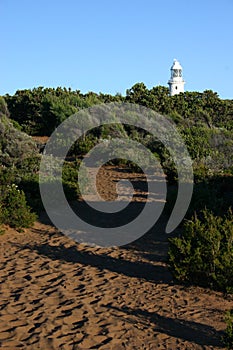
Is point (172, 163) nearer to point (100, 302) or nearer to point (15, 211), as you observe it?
point (15, 211)

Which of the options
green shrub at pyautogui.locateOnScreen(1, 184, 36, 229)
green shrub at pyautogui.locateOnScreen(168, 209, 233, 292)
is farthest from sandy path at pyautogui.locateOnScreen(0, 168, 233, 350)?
green shrub at pyautogui.locateOnScreen(1, 184, 36, 229)

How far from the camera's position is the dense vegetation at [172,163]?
6.94 meters

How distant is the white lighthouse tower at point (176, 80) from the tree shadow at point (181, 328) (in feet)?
176

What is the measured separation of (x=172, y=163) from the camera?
54.3 feet

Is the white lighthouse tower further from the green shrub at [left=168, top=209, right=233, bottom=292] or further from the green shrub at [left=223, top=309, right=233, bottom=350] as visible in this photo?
the green shrub at [left=223, top=309, right=233, bottom=350]

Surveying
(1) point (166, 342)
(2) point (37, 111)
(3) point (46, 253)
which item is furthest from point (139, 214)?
(2) point (37, 111)

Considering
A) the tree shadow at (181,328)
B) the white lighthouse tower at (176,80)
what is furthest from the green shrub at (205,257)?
the white lighthouse tower at (176,80)

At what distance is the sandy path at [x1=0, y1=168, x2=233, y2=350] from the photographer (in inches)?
205

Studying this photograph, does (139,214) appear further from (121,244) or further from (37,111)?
(37,111)

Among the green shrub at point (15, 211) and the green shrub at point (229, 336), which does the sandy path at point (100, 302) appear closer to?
the green shrub at point (229, 336)

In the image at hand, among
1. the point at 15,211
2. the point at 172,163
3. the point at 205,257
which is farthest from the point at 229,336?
the point at 172,163

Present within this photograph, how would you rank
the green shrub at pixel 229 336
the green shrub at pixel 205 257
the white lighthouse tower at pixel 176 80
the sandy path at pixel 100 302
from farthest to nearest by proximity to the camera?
the white lighthouse tower at pixel 176 80 < the green shrub at pixel 205 257 < the sandy path at pixel 100 302 < the green shrub at pixel 229 336

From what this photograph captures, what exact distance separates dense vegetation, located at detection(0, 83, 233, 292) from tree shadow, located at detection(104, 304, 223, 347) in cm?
115

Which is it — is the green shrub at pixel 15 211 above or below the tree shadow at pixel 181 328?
above
